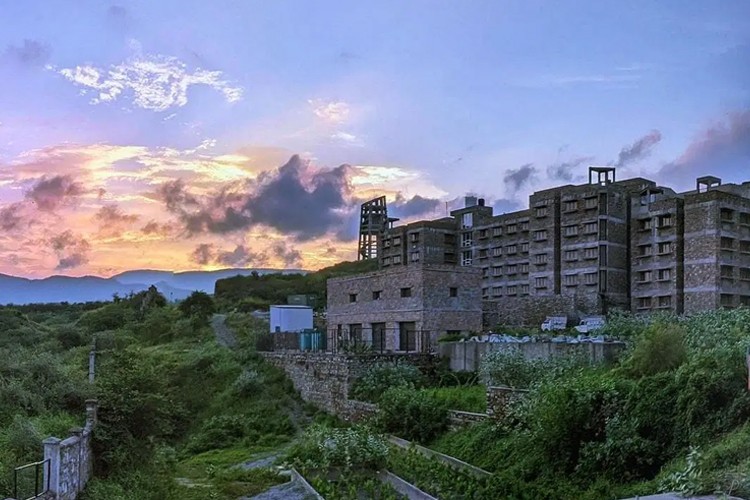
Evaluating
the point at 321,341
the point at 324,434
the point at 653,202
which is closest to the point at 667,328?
the point at 324,434

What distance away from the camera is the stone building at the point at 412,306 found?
25234mm

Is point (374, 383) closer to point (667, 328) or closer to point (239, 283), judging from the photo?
point (667, 328)

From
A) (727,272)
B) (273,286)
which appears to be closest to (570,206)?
(727,272)

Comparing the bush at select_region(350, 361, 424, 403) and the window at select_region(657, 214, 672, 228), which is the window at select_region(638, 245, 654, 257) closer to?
the window at select_region(657, 214, 672, 228)

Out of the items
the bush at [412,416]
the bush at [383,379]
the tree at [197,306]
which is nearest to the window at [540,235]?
the bush at [383,379]

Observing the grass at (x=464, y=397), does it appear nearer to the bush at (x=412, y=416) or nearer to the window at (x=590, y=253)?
the bush at (x=412, y=416)

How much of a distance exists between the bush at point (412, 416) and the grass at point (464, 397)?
0.98 feet

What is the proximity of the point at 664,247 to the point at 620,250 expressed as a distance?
266cm

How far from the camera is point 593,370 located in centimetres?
1526

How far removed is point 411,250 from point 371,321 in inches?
866

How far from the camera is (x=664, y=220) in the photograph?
3541 cm

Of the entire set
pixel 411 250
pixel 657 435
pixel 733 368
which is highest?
pixel 411 250

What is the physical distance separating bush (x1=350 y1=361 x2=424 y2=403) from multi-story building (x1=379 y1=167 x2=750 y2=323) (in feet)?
43.5

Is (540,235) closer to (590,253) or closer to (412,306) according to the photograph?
(590,253)
